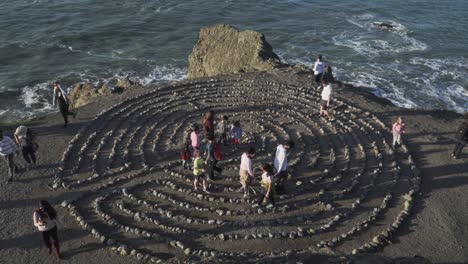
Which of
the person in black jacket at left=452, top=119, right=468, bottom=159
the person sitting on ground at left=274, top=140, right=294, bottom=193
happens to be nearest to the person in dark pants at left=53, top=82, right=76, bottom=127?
the person sitting on ground at left=274, top=140, right=294, bottom=193

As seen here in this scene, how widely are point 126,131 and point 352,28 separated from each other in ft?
135

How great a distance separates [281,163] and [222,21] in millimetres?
43716

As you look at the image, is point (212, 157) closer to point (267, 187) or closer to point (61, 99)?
point (267, 187)

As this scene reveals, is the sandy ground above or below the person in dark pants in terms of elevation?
below

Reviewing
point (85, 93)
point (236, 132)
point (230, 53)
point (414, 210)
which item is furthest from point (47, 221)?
point (230, 53)

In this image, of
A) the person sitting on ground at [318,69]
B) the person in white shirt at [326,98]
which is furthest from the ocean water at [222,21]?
the person in white shirt at [326,98]

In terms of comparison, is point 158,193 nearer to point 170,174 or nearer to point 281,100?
point 170,174

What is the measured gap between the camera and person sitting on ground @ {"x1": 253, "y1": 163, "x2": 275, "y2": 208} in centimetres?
1662

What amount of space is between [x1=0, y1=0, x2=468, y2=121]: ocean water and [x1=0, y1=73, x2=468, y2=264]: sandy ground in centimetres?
1515

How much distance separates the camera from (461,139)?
21.0m

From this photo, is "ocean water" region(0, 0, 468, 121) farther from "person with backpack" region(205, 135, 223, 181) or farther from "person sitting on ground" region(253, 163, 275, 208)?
"person sitting on ground" region(253, 163, 275, 208)

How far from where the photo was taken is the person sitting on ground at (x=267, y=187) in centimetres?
1662

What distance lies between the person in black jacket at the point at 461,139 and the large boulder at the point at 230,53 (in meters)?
13.7

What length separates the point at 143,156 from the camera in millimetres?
21219
